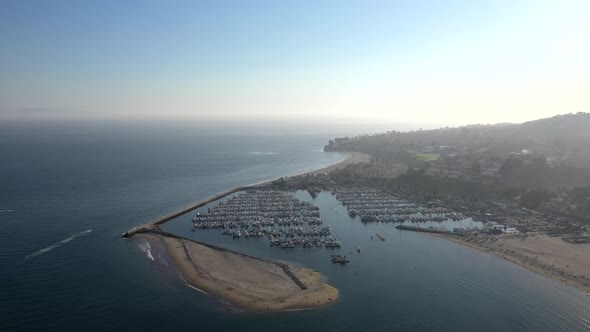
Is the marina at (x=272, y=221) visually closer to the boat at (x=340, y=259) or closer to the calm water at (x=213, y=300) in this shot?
the calm water at (x=213, y=300)

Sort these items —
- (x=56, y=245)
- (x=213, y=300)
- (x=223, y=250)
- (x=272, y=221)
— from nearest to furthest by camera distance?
1. (x=213, y=300)
2. (x=56, y=245)
3. (x=223, y=250)
4. (x=272, y=221)

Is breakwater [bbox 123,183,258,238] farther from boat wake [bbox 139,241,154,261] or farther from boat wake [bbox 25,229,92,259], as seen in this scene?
boat wake [bbox 25,229,92,259]

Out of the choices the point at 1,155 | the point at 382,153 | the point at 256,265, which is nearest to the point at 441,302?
the point at 256,265

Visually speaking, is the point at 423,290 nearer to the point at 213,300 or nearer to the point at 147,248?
the point at 213,300

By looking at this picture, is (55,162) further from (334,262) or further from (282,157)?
(334,262)

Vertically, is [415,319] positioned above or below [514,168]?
below

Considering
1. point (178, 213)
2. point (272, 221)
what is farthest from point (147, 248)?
point (272, 221)
